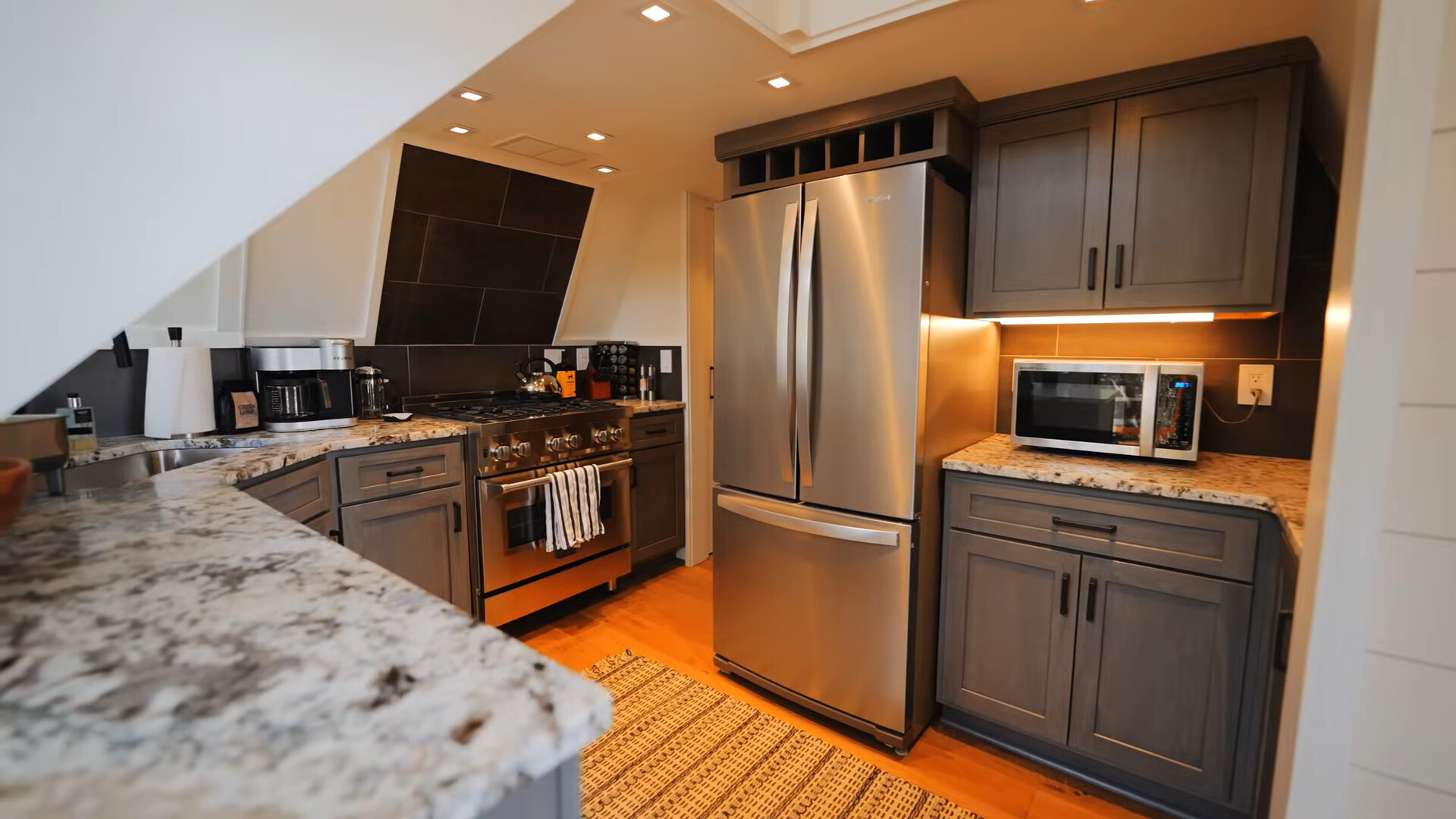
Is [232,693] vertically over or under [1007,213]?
under

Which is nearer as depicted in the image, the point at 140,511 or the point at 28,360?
the point at 28,360

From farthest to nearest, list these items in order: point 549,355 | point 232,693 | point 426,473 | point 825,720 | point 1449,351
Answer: point 549,355
point 426,473
point 825,720
point 1449,351
point 232,693

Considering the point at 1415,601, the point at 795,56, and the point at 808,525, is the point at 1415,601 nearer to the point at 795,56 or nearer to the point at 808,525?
the point at 808,525

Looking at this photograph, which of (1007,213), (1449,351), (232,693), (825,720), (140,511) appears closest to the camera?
(232,693)

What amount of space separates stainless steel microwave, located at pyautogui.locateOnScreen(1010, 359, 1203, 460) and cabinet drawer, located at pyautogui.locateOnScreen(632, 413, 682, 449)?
70.7 inches

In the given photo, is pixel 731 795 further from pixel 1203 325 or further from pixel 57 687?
pixel 1203 325

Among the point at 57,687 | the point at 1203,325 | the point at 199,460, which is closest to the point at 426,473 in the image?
the point at 199,460

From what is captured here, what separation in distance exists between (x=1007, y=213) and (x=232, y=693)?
7.15 ft

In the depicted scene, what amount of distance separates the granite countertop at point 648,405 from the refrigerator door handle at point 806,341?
1.33 m

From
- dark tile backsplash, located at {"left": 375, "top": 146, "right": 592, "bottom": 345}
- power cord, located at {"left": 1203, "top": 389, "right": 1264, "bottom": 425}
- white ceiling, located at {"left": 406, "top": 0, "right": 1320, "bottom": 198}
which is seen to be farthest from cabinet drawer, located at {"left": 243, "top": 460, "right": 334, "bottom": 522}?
power cord, located at {"left": 1203, "top": 389, "right": 1264, "bottom": 425}

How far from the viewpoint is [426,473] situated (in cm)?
242

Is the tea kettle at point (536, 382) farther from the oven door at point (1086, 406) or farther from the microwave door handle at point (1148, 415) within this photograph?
the microwave door handle at point (1148, 415)

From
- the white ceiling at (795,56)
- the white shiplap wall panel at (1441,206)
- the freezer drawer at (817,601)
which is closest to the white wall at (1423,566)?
the white shiplap wall panel at (1441,206)

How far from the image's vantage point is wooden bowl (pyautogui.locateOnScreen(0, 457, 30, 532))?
794 mm
